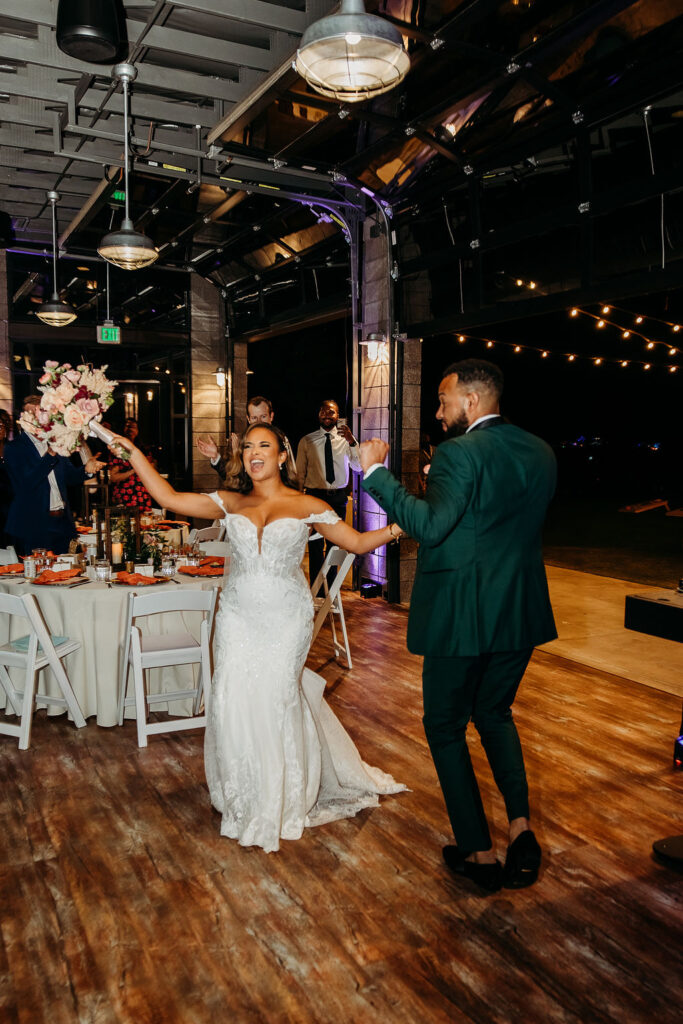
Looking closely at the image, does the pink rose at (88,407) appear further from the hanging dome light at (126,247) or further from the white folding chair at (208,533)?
the white folding chair at (208,533)

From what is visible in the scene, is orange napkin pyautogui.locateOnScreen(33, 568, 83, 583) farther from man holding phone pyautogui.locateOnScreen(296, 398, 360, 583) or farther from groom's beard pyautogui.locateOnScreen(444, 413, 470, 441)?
man holding phone pyautogui.locateOnScreen(296, 398, 360, 583)

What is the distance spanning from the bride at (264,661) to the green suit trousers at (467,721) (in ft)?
2.36

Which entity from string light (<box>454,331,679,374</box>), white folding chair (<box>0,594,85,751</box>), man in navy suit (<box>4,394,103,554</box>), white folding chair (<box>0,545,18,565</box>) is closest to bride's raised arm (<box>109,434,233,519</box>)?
white folding chair (<box>0,594,85,751</box>)

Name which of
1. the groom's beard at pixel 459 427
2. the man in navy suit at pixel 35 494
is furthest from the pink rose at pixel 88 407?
the man in navy suit at pixel 35 494

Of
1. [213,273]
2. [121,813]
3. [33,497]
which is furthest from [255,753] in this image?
[213,273]

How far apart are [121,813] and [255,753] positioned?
0.72m

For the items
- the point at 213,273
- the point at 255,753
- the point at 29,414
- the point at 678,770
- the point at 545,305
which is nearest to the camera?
the point at 255,753

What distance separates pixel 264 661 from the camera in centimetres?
314

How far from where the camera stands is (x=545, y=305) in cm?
560

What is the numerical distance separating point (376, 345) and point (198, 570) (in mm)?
3775

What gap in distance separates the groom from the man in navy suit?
4.04m

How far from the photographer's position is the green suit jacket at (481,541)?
2.43m

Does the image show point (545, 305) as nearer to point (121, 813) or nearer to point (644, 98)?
point (644, 98)

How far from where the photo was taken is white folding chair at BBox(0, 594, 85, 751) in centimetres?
388
